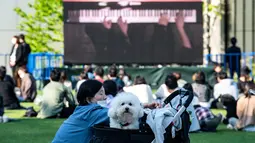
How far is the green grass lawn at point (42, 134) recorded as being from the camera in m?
12.0

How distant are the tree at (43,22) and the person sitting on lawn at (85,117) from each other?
24.0 meters

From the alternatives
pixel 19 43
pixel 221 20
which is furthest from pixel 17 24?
pixel 19 43

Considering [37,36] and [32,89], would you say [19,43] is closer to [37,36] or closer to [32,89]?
[32,89]

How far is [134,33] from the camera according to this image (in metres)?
23.5

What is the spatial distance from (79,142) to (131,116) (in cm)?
76

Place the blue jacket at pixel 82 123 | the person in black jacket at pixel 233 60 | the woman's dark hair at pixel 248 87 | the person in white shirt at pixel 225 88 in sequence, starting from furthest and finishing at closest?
1. the person in black jacket at pixel 233 60
2. the person in white shirt at pixel 225 88
3. the woman's dark hair at pixel 248 87
4. the blue jacket at pixel 82 123

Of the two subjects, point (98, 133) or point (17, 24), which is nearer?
point (98, 133)

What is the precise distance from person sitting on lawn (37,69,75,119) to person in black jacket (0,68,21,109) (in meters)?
2.15

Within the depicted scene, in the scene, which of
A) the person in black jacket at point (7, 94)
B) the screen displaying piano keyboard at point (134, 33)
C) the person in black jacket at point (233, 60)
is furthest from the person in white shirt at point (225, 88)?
the person in black jacket at point (233, 60)

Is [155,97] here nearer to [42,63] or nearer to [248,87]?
[248,87]

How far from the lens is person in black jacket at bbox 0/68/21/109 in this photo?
1728 cm

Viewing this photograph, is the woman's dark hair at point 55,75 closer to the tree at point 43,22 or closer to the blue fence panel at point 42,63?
the blue fence panel at point 42,63

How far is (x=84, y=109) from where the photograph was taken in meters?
7.40

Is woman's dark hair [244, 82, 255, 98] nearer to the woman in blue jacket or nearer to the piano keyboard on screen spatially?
the woman in blue jacket
